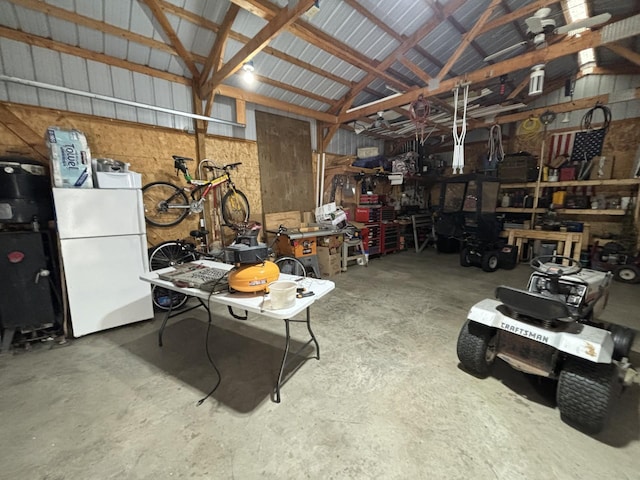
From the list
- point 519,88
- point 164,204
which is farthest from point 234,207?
point 519,88

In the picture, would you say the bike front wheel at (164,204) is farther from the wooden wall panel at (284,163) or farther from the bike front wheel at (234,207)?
the wooden wall panel at (284,163)

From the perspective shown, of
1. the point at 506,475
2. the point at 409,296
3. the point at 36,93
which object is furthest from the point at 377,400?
the point at 36,93

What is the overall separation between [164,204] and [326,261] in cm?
259

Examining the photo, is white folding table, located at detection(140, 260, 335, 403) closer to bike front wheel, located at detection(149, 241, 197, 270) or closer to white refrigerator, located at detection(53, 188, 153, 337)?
white refrigerator, located at detection(53, 188, 153, 337)

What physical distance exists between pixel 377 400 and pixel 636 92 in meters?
6.40

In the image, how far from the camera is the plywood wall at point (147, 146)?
2.68m

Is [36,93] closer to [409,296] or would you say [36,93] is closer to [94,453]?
[94,453]

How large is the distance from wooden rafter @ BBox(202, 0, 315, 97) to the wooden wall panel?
44.8 inches

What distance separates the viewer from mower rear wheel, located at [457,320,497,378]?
6.22ft

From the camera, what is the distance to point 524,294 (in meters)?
1.64

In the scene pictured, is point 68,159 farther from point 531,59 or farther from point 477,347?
point 531,59

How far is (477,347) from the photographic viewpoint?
1893mm

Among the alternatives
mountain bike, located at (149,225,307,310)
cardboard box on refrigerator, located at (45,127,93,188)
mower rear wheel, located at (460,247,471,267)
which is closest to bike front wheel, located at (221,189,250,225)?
mountain bike, located at (149,225,307,310)

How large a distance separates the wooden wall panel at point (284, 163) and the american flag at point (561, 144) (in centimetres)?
537
